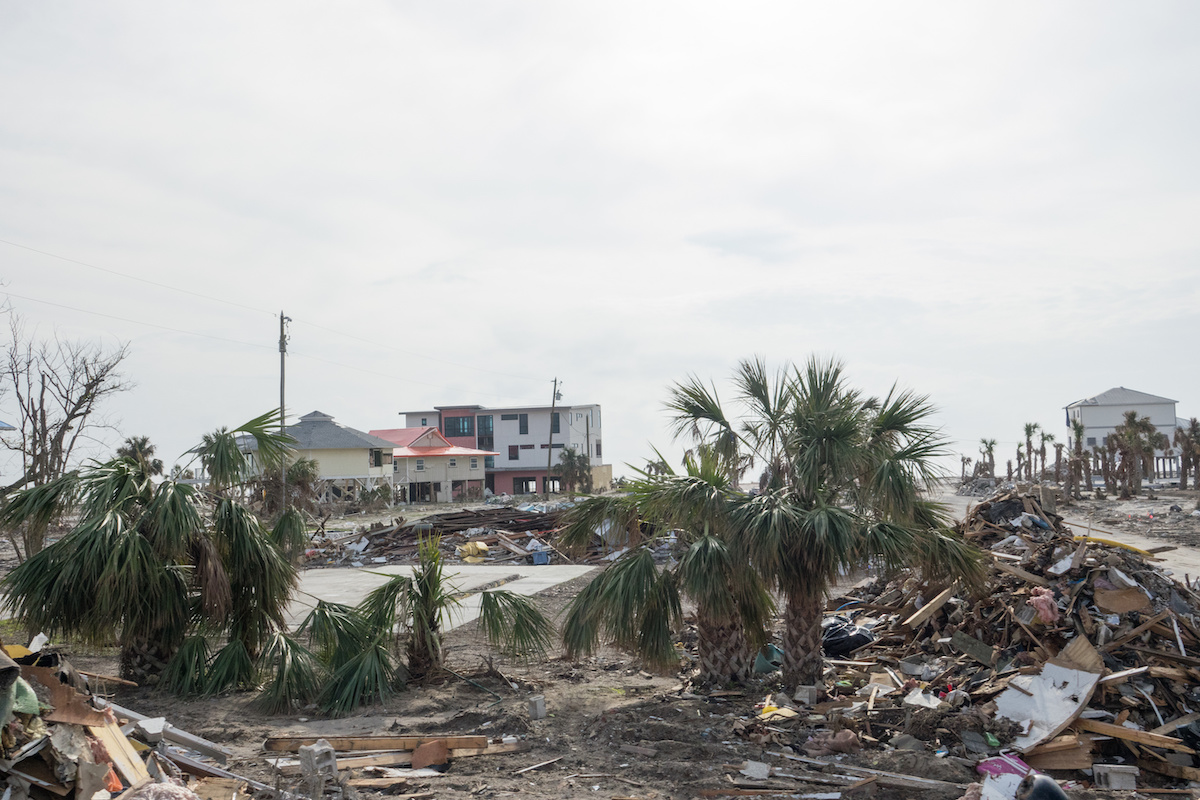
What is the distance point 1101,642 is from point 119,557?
9933 mm

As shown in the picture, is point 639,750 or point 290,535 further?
point 290,535

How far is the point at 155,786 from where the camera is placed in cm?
515

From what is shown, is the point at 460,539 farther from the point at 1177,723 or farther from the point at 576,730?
the point at 1177,723

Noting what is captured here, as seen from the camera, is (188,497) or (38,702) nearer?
(38,702)

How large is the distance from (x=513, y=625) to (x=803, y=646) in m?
3.14

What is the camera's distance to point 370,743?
714 centimetres

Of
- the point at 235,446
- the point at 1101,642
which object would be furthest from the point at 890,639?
the point at 235,446

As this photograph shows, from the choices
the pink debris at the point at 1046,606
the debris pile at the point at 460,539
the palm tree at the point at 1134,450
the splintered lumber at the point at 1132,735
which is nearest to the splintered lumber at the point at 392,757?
the splintered lumber at the point at 1132,735

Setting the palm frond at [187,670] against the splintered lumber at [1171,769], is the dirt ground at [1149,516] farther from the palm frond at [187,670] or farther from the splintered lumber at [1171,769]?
the palm frond at [187,670]

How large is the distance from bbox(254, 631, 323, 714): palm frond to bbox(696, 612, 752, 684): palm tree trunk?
416 centimetres

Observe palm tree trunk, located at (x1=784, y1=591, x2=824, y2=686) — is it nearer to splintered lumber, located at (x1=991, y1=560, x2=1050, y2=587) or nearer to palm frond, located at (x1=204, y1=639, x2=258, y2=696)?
splintered lumber, located at (x1=991, y1=560, x2=1050, y2=587)

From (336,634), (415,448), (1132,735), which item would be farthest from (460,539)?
(415,448)

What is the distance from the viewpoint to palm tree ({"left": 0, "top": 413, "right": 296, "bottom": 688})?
27.3 feet

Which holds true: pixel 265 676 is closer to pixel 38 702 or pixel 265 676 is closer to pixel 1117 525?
pixel 38 702
